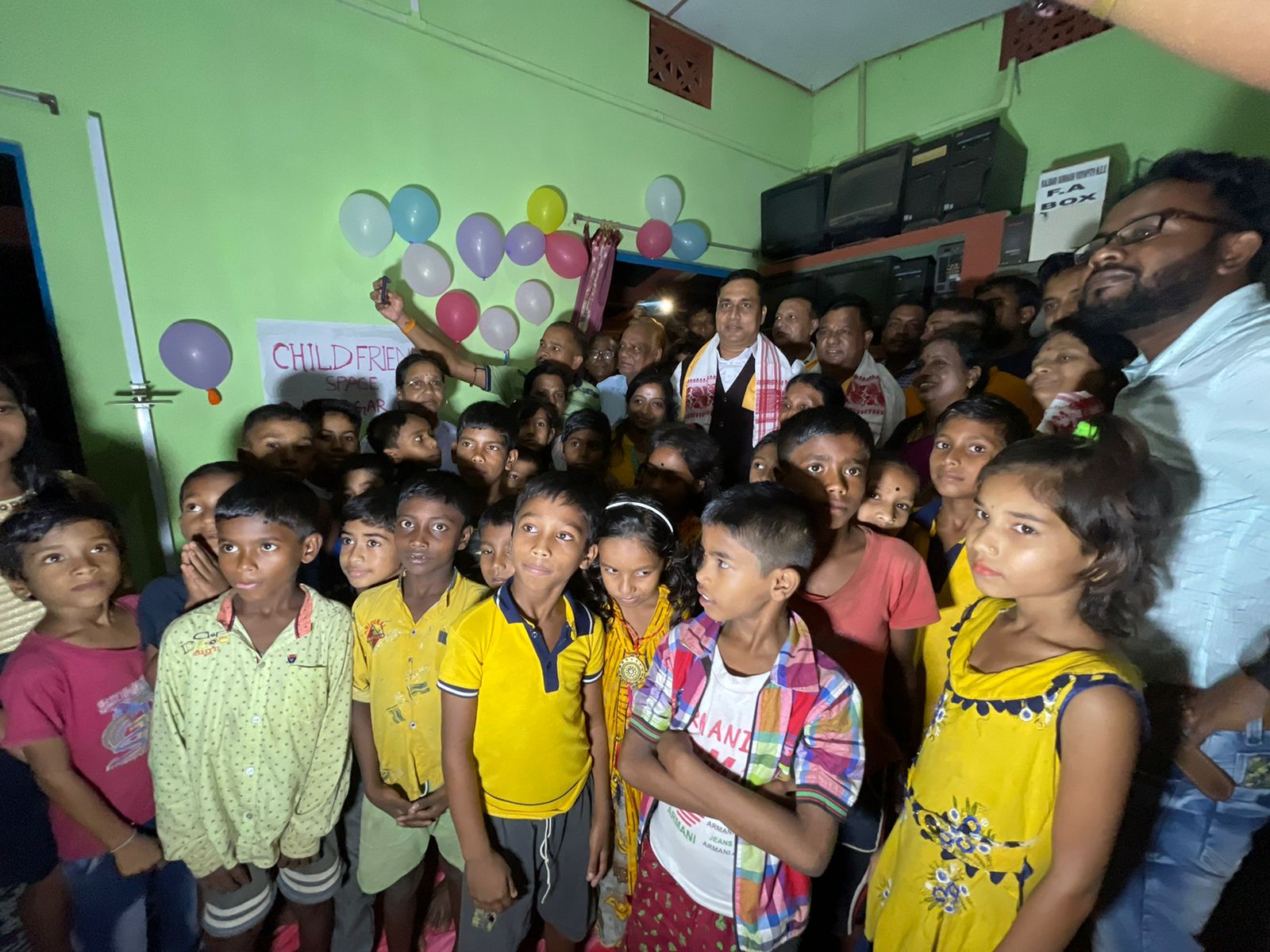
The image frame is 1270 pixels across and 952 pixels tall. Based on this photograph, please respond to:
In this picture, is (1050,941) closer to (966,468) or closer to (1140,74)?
(966,468)

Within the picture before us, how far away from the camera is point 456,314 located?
2.87 metres

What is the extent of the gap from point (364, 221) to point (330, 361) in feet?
2.35

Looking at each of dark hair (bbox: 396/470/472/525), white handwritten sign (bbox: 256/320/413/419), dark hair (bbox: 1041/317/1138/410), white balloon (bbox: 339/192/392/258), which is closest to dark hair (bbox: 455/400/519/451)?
dark hair (bbox: 396/470/472/525)

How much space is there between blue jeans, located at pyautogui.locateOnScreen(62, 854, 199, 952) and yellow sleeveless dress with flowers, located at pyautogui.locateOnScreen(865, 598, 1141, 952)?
1.71m

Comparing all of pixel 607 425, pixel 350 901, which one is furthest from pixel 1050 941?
pixel 607 425

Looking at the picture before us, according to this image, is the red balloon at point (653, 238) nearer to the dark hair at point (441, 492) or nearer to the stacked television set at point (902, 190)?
the stacked television set at point (902, 190)

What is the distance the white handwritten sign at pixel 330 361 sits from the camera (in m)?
2.49

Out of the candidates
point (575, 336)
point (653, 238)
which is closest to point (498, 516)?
point (575, 336)

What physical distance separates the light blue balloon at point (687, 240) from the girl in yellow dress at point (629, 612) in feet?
10.0

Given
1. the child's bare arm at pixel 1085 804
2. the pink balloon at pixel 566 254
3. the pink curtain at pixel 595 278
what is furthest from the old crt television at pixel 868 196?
the child's bare arm at pixel 1085 804

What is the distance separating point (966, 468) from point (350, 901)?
2.07 metres

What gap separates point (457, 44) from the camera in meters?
2.78

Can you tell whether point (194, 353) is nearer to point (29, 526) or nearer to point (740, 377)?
point (29, 526)

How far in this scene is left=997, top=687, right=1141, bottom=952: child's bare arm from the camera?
75 centimetres
